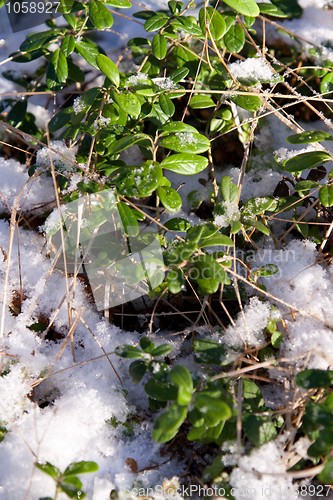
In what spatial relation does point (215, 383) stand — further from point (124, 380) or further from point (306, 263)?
point (306, 263)

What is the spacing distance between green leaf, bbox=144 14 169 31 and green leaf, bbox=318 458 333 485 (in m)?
1.36

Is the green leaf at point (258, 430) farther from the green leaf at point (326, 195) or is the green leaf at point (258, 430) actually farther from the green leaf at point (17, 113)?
the green leaf at point (17, 113)

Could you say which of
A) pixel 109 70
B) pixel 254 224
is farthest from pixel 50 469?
pixel 109 70

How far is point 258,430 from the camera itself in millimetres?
845

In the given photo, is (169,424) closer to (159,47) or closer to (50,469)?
(50,469)

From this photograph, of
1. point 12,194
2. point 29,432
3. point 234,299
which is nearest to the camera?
point 29,432

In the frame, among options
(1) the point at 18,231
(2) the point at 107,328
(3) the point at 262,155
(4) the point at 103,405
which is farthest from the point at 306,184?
(1) the point at 18,231

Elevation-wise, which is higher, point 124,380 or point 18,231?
point 18,231

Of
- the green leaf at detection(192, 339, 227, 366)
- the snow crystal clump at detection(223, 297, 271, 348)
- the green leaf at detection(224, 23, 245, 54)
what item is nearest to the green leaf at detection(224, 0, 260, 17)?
the green leaf at detection(224, 23, 245, 54)

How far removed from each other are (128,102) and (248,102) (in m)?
0.43

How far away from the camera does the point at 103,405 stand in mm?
1030

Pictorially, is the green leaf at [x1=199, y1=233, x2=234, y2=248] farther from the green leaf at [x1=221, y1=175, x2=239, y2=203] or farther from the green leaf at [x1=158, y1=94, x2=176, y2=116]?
the green leaf at [x1=158, y1=94, x2=176, y2=116]

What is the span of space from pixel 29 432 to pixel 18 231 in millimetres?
724

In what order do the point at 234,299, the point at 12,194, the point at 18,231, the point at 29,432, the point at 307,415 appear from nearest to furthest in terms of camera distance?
the point at 307,415, the point at 29,432, the point at 234,299, the point at 18,231, the point at 12,194
